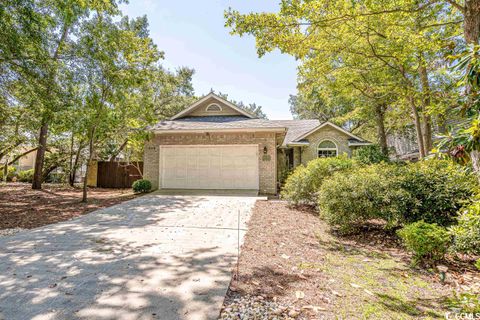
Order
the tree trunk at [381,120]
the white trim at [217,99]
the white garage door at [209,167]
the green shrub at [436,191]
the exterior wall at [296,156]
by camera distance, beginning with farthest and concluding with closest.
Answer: the tree trunk at [381,120]
the exterior wall at [296,156]
the white trim at [217,99]
the white garage door at [209,167]
the green shrub at [436,191]

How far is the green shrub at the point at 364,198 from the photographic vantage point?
484 centimetres

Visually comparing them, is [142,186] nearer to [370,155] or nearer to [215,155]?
[215,155]

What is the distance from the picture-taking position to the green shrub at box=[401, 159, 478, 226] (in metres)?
4.27

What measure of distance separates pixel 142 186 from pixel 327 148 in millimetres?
12475

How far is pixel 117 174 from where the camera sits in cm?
1631

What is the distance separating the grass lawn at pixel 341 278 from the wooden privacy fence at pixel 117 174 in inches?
515

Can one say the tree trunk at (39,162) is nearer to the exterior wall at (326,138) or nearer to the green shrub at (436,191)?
the exterior wall at (326,138)

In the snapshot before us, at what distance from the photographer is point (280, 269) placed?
3.60m

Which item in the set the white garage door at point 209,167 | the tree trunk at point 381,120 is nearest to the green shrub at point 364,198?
the white garage door at point 209,167

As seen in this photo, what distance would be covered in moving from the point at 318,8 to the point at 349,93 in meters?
7.69

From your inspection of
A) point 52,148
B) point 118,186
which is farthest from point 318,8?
point 52,148

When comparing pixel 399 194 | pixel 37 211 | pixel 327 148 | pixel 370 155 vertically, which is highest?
pixel 327 148

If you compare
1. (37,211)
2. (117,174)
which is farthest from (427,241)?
(117,174)

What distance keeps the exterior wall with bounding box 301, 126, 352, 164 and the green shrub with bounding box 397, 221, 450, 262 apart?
13.3 meters
